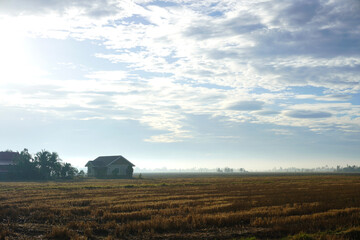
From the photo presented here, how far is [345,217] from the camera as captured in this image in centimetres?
1730

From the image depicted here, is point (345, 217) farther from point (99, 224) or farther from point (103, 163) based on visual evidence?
point (103, 163)

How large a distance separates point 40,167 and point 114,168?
56.2 ft

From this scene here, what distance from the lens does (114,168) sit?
8056cm

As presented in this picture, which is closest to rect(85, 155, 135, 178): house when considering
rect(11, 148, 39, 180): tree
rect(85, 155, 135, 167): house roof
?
rect(85, 155, 135, 167): house roof

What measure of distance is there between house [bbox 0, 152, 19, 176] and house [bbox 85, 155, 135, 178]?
19450mm

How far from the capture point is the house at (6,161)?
72500 millimetres

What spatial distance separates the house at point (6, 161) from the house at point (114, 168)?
19450 millimetres

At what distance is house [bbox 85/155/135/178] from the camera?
80500 millimetres

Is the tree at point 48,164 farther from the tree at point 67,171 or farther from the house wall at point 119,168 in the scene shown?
the house wall at point 119,168

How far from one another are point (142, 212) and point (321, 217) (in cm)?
1004

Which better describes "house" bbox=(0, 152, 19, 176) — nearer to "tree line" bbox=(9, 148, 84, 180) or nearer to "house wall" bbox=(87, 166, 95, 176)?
"tree line" bbox=(9, 148, 84, 180)

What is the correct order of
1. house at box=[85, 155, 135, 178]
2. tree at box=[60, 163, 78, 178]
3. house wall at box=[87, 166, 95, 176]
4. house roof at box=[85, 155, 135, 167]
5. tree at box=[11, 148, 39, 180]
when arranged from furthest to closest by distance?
1. house wall at box=[87, 166, 95, 176]
2. house roof at box=[85, 155, 135, 167]
3. house at box=[85, 155, 135, 178]
4. tree at box=[60, 163, 78, 178]
5. tree at box=[11, 148, 39, 180]

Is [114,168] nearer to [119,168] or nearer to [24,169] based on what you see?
[119,168]

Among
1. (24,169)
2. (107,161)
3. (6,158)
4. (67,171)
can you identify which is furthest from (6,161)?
(107,161)
